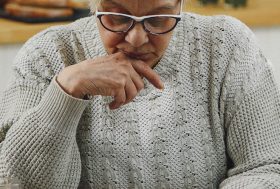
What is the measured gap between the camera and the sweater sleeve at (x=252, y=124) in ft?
4.77

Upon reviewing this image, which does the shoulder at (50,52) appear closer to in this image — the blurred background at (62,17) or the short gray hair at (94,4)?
the short gray hair at (94,4)

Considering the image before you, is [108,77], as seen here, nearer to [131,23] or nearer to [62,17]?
[131,23]

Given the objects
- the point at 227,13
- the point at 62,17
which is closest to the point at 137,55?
the point at 62,17

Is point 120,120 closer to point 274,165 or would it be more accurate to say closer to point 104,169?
→ point 104,169

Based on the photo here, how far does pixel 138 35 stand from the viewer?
128 centimetres

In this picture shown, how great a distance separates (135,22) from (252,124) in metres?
0.40

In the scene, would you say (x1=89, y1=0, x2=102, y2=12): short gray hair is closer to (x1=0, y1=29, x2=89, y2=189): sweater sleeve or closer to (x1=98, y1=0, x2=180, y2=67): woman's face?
(x1=98, y1=0, x2=180, y2=67): woman's face

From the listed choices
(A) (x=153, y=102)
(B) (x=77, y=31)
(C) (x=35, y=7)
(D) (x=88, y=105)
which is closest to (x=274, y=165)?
(A) (x=153, y=102)

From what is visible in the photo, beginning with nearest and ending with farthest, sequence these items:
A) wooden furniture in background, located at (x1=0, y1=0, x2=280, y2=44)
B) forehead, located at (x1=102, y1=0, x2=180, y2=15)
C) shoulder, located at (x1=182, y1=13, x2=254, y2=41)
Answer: forehead, located at (x1=102, y1=0, x2=180, y2=15), shoulder, located at (x1=182, y1=13, x2=254, y2=41), wooden furniture in background, located at (x1=0, y1=0, x2=280, y2=44)

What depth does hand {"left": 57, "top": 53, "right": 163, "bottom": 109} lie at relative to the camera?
132 cm

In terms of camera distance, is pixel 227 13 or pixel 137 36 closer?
pixel 137 36

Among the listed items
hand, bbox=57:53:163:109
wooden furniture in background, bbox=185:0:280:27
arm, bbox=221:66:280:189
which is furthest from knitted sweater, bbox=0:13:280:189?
Answer: wooden furniture in background, bbox=185:0:280:27

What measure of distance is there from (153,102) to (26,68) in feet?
1.03

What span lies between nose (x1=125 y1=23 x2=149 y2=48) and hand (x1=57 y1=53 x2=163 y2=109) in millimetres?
56
